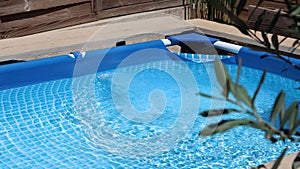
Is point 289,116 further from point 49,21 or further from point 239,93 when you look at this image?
point 49,21

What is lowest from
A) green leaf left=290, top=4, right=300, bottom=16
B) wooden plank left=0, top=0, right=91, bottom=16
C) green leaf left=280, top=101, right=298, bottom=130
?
wooden plank left=0, top=0, right=91, bottom=16

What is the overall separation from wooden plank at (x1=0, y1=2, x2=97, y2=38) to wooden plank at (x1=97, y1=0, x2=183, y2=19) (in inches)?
8.5

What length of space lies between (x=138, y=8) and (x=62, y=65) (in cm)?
260

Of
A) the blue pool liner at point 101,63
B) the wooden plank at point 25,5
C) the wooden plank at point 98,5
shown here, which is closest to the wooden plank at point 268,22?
the blue pool liner at point 101,63

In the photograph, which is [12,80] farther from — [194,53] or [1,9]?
[194,53]

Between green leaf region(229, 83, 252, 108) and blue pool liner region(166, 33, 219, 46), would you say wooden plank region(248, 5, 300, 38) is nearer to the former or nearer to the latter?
green leaf region(229, 83, 252, 108)

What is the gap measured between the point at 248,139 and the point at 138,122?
110cm

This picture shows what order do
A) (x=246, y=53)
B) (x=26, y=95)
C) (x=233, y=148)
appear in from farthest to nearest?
(x=246, y=53), (x=26, y=95), (x=233, y=148)

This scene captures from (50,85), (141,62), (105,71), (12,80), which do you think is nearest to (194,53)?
(141,62)

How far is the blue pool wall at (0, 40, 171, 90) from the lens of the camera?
596 centimetres

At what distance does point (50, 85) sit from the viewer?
6.26 metres

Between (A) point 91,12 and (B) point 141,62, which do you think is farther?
(A) point 91,12

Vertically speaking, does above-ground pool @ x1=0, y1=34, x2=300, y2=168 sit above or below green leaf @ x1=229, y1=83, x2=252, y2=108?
below

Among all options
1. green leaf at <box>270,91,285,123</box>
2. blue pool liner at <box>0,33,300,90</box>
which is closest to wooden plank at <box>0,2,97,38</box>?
blue pool liner at <box>0,33,300,90</box>
